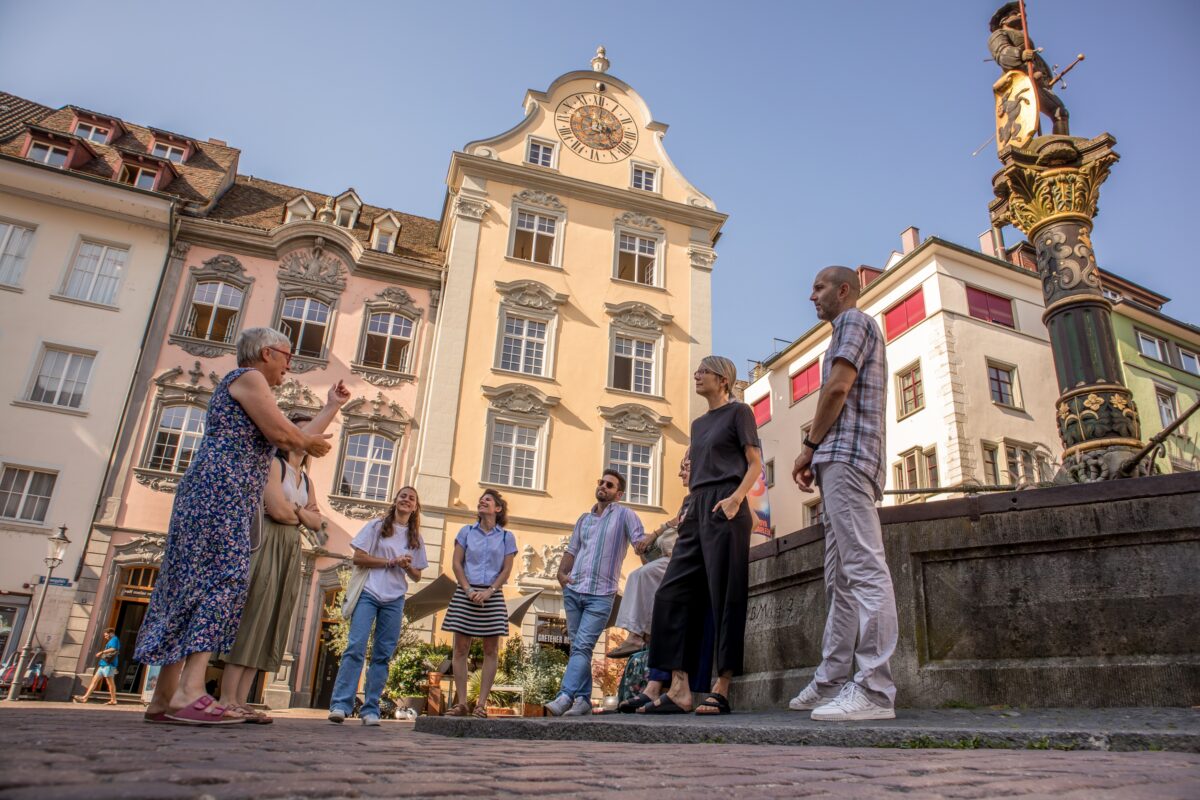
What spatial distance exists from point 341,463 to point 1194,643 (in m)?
20.1

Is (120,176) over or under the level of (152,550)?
over

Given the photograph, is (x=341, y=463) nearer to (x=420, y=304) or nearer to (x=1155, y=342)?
(x=420, y=304)

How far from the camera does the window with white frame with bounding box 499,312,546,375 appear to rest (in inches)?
922

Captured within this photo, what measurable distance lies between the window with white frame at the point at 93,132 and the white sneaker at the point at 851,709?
29.5 metres

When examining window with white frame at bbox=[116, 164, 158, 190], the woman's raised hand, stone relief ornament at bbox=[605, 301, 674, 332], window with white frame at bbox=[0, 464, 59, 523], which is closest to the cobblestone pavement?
the woman's raised hand

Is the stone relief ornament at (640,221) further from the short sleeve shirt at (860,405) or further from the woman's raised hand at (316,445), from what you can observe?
the woman's raised hand at (316,445)

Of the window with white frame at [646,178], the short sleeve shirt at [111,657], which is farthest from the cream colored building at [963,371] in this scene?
the short sleeve shirt at [111,657]

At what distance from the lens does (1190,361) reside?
1259 inches

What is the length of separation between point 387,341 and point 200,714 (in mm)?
20604

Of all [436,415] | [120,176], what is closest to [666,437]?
[436,415]

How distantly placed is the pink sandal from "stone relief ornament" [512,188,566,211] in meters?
22.9

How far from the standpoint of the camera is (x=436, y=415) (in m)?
21.9

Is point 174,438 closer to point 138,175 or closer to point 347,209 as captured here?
point 138,175

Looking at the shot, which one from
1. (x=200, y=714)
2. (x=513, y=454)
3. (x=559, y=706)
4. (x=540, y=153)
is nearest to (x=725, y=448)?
(x=559, y=706)
